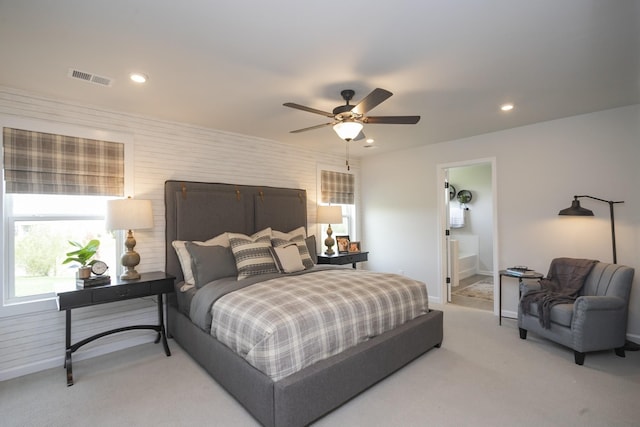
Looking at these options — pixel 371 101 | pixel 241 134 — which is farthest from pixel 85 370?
pixel 371 101

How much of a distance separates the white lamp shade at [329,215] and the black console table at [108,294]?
2458 millimetres

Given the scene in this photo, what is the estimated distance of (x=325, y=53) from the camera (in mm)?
2275

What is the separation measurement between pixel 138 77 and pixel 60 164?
1324 millimetres

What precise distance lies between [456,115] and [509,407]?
2.94m

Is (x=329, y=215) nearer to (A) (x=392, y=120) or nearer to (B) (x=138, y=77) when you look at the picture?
(A) (x=392, y=120)

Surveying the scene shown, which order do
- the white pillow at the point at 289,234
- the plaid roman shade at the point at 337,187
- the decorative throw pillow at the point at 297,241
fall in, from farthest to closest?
the plaid roman shade at the point at 337,187 < the white pillow at the point at 289,234 < the decorative throw pillow at the point at 297,241

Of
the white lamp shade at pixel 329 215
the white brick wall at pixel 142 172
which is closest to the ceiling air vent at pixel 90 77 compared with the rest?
the white brick wall at pixel 142 172

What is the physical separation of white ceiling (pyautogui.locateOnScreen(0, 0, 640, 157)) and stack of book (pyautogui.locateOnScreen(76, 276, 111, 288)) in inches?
69.9

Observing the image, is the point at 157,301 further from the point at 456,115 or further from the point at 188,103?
the point at 456,115

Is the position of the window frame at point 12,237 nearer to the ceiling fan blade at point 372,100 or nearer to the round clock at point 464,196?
the ceiling fan blade at point 372,100

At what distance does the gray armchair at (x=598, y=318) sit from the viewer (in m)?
2.88

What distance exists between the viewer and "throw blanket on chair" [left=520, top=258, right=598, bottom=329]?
3.23 metres

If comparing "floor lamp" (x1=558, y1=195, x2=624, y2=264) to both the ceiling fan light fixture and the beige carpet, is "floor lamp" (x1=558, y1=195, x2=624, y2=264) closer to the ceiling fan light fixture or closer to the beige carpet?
the beige carpet

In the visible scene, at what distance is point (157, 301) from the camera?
363cm
